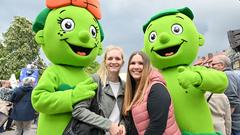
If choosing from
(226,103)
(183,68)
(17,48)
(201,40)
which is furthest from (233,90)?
(17,48)

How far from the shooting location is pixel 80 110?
138 inches

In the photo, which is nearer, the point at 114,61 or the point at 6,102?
the point at 114,61

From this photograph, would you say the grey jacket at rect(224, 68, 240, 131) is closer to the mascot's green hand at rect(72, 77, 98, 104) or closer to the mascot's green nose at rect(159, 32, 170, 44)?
the mascot's green nose at rect(159, 32, 170, 44)

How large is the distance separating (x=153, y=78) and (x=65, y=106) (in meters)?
0.91

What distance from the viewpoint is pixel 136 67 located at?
3.62 meters

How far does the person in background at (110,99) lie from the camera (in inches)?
134

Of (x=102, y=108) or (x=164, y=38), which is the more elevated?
(x=164, y=38)

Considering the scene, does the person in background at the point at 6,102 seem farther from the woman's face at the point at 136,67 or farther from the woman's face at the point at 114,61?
the woman's face at the point at 136,67

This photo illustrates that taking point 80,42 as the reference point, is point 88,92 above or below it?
below

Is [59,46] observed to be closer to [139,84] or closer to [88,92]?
[88,92]

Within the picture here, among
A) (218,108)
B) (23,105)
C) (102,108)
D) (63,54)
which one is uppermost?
(63,54)

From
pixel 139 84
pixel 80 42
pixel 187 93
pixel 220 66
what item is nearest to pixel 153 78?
pixel 139 84

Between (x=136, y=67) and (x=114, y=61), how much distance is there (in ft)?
0.89

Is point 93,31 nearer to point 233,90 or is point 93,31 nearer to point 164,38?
point 164,38
